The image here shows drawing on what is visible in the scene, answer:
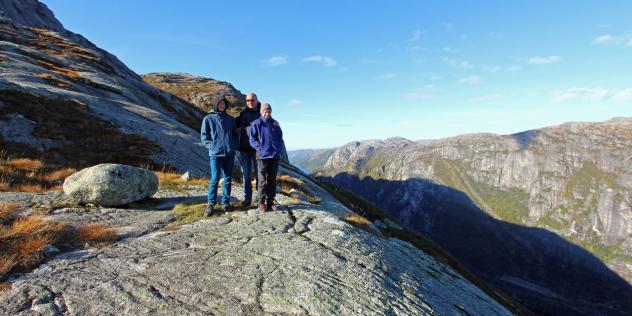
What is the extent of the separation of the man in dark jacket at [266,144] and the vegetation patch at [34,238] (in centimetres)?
550

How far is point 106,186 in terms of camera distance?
13.2 m

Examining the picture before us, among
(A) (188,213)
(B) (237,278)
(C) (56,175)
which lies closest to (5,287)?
(B) (237,278)

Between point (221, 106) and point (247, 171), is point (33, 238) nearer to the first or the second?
point (221, 106)

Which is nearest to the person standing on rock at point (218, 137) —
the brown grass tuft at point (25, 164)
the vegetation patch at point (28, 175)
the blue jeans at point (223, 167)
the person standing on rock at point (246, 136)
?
the blue jeans at point (223, 167)

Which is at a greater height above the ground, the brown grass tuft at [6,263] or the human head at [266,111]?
the human head at [266,111]

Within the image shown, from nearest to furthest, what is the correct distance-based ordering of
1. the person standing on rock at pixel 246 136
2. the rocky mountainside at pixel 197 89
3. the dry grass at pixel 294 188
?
the person standing on rock at pixel 246 136
the dry grass at pixel 294 188
the rocky mountainside at pixel 197 89

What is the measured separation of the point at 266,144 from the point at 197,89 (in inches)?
4909

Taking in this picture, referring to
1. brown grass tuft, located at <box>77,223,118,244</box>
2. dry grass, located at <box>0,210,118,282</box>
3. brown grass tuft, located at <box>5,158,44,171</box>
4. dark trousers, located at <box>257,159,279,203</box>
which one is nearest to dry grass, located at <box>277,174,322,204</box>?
dark trousers, located at <box>257,159,279,203</box>

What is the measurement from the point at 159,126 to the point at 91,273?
91.6 ft

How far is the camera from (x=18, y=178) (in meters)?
16.3

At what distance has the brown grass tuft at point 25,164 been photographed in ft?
59.5

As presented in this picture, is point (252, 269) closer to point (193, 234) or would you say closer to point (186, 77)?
point (193, 234)

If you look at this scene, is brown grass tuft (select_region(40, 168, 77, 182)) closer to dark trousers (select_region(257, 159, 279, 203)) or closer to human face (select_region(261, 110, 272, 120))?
dark trousers (select_region(257, 159, 279, 203))

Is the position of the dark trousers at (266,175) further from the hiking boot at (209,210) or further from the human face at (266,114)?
the hiking boot at (209,210)
